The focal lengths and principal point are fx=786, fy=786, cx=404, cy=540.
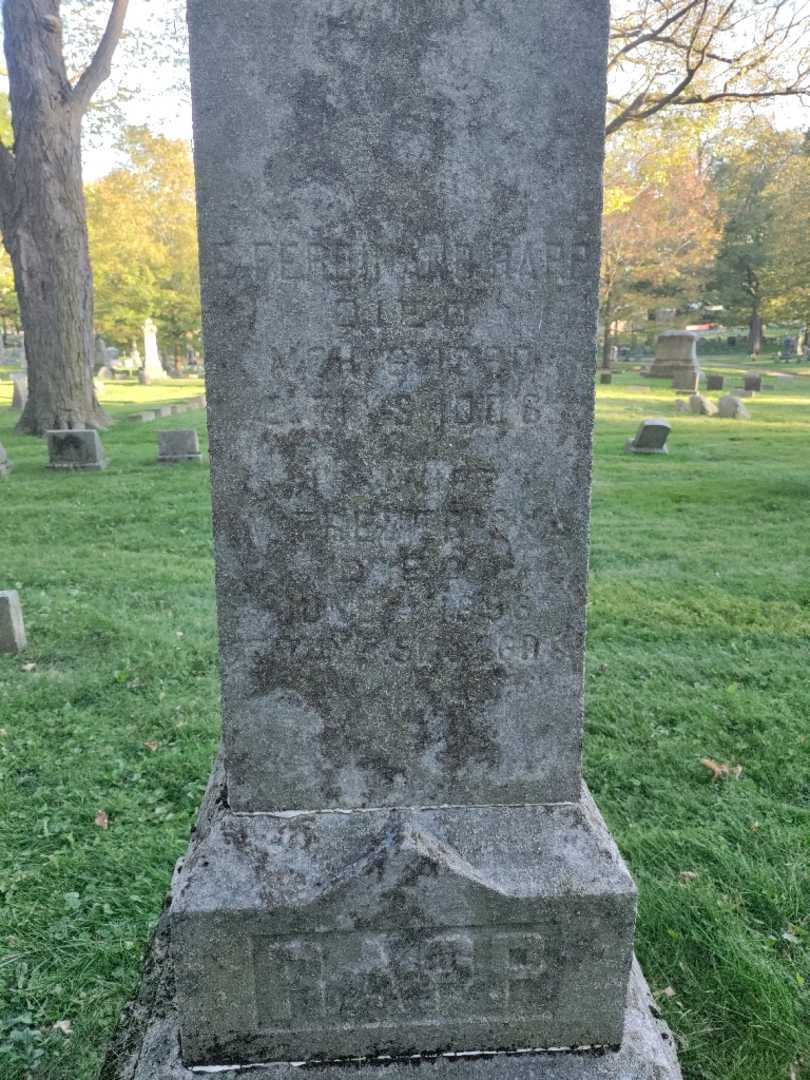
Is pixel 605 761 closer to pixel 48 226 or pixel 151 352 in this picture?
pixel 48 226

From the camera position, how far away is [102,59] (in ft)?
46.7

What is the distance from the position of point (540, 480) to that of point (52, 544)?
7605mm

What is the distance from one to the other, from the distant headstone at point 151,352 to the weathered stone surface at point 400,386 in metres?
36.0

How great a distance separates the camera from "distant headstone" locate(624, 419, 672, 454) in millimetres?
14062

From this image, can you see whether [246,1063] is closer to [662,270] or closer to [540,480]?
[540,480]

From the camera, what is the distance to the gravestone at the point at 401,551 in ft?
5.55

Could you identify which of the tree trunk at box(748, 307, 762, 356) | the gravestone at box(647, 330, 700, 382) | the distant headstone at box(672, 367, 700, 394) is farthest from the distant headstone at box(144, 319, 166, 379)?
the tree trunk at box(748, 307, 762, 356)

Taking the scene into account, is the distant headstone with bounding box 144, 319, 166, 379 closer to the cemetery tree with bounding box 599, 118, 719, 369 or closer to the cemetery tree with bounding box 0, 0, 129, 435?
the cemetery tree with bounding box 599, 118, 719, 369

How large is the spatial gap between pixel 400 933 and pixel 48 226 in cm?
1582

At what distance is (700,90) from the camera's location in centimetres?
1412

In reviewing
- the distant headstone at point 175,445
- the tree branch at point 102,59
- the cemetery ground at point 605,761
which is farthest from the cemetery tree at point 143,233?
the cemetery ground at point 605,761

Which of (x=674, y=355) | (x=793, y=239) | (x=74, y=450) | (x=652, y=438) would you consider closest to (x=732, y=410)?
(x=652, y=438)

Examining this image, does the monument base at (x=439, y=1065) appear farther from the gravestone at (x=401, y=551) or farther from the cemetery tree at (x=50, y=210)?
the cemetery tree at (x=50, y=210)

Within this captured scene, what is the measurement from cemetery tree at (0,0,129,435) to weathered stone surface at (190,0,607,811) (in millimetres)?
14756
